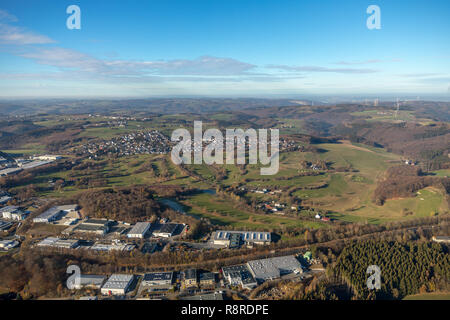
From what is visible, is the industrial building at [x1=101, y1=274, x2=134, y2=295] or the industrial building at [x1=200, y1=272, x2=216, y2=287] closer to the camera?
the industrial building at [x1=101, y1=274, x2=134, y2=295]

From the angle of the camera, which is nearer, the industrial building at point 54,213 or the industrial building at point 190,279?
the industrial building at point 190,279

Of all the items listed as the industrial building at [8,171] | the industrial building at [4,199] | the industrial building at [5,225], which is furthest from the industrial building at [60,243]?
the industrial building at [8,171]

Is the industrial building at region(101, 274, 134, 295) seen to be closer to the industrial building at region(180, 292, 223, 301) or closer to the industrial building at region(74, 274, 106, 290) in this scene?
the industrial building at region(74, 274, 106, 290)

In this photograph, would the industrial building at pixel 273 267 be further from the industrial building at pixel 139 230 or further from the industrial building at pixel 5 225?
the industrial building at pixel 5 225

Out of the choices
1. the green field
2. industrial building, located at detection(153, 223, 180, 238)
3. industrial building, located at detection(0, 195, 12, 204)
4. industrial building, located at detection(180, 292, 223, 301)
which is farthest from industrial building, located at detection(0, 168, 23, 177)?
industrial building, located at detection(180, 292, 223, 301)
